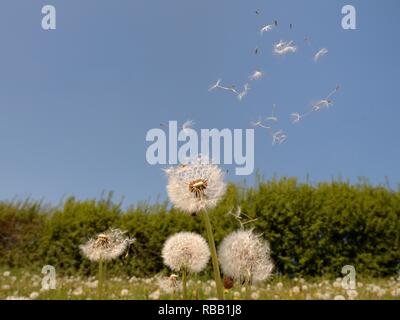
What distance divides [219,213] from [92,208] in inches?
135

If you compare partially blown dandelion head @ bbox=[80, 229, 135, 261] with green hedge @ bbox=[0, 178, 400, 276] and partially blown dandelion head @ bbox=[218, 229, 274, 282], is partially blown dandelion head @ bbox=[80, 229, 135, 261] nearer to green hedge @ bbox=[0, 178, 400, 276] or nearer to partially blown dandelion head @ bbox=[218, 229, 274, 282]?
A: partially blown dandelion head @ bbox=[218, 229, 274, 282]

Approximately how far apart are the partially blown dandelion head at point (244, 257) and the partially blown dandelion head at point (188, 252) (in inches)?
17.9

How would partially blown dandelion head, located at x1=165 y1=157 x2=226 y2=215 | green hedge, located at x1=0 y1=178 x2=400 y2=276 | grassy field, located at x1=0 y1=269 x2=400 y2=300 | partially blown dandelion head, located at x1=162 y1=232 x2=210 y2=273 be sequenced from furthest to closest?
1. green hedge, located at x1=0 y1=178 x2=400 y2=276
2. grassy field, located at x1=0 y1=269 x2=400 y2=300
3. partially blown dandelion head, located at x1=162 y1=232 x2=210 y2=273
4. partially blown dandelion head, located at x1=165 y1=157 x2=226 y2=215

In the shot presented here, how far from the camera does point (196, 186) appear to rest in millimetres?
2176

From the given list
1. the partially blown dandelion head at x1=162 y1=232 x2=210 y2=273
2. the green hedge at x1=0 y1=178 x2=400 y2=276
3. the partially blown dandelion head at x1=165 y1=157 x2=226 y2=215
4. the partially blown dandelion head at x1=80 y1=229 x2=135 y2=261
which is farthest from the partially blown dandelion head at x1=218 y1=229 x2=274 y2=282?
the green hedge at x1=0 y1=178 x2=400 y2=276

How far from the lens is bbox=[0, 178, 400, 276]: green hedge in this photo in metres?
11.0

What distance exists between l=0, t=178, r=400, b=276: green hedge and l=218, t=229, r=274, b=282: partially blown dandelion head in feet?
25.7

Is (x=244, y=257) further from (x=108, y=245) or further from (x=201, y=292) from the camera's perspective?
(x=201, y=292)

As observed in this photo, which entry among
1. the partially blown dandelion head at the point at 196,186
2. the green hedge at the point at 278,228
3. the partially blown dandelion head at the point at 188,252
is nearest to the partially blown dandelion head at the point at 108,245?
the partially blown dandelion head at the point at 188,252

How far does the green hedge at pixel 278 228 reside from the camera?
11.0 meters

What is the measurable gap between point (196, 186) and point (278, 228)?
9.22m

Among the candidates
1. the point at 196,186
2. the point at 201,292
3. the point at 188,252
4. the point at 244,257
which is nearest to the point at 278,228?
the point at 201,292

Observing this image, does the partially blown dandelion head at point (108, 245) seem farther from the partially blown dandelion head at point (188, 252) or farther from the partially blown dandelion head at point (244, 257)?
the partially blown dandelion head at point (244, 257)
